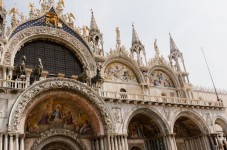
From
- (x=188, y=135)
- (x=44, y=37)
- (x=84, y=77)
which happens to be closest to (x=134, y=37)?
(x=84, y=77)

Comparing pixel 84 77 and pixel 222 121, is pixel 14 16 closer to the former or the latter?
pixel 84 77

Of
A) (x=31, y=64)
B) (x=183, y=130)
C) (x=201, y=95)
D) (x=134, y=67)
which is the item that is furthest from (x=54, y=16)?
(x=201, y=95)

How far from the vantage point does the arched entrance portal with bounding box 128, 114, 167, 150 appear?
22.3 metres

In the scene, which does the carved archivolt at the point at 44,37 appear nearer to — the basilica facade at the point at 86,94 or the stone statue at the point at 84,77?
the basilica facade at the point at 86,94

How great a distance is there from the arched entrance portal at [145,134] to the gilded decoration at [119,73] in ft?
13.2

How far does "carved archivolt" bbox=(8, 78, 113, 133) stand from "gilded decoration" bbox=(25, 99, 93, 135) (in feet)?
3.75

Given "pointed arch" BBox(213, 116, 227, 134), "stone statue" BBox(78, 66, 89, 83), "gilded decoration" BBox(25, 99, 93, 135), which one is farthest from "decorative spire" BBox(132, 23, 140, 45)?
"gilded decoration" BBox(25, 99, 93, 135)

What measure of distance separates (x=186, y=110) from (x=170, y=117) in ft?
7.42

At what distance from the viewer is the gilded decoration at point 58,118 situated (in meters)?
17.8

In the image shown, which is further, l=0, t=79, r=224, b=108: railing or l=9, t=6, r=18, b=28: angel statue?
l=9, t=6, r=18, b=28: angel statue

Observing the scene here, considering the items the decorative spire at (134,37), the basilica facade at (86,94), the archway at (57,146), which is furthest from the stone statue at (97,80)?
the decorative spire at (134,37)

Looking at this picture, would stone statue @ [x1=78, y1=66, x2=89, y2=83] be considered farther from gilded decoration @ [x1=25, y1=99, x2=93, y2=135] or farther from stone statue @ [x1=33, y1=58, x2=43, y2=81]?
stone statue @ [x1=33, y1=58, x2=43, y2=81]

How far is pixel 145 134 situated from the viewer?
920 inches

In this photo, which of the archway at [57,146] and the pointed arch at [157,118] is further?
the pointed arch at [157,118]
